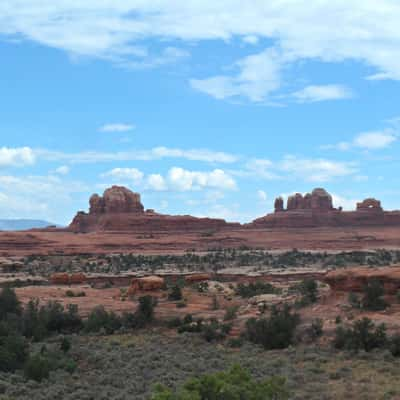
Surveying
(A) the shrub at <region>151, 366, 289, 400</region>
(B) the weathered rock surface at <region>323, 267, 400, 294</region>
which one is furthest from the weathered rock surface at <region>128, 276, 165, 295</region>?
(A) the shrub at <region>151, 366, 289, 400</region>

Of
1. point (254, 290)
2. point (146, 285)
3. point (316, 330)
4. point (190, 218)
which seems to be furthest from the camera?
point (190, 218)

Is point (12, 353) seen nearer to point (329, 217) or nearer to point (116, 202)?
point (116, 202)

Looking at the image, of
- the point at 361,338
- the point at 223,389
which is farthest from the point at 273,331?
the point at 223,389

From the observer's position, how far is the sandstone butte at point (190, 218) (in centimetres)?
9931

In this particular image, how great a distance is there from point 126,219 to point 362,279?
77.1 metres

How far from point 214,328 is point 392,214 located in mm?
92459

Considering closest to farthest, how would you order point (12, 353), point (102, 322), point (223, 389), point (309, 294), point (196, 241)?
point (223, 389), point (12, 353), point (102, 322), point (309, 294), point (196, 241)

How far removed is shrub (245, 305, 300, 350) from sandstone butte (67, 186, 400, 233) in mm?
78894

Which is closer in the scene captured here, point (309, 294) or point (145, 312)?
point (145, 312)

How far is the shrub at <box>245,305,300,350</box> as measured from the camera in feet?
57.9

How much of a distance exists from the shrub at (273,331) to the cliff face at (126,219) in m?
77.7

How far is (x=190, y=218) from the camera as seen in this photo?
102812mm

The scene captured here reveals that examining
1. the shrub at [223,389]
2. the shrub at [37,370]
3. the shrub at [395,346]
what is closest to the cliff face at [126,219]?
the shrub at [395,346]

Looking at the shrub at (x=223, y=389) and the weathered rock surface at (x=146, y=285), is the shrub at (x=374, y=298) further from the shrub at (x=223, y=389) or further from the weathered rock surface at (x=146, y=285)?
the shrub at (x=223, y=389)
